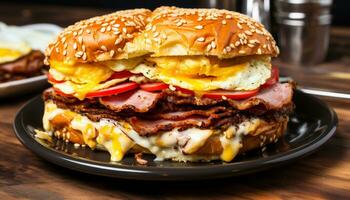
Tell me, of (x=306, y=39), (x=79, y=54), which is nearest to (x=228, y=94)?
(x=79, y=54)

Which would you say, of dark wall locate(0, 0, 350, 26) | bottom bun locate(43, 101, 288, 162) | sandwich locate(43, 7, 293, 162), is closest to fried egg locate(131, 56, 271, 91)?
sandwich locate(43, 7, 293, 162)

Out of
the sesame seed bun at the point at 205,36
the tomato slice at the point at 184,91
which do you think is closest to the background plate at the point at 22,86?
the sesame seed bun at the point at 205,36

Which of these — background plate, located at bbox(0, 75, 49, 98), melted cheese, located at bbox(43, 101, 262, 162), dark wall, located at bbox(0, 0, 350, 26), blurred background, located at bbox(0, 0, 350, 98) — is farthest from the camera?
dark wall, located at bbox(0, 0, 350, 26)

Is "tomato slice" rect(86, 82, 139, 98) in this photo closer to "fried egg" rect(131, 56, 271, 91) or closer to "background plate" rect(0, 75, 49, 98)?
"fried egg" rect(131, 56, 271, 91)

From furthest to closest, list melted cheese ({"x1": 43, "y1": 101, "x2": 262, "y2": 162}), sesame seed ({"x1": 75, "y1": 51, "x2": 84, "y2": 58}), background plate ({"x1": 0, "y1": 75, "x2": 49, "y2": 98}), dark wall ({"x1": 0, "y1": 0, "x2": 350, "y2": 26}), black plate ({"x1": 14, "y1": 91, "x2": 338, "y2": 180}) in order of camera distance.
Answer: dark wall ({"x1": 0, "y1": 0, "x2": 350, "y2": 26})
background plate ({"x1": 0, "y1": 75, "x2": 49, "y2": 98})
sesame seed ({"x1": 75, "y1": 51, "x2": 84, "y2": 58})
melted cheese ({"x1": 43, "y1": 101, "x2": 262, "y2": 162})
black plate ({"x1": 14, "y1": 91, "x2": 338, "y2": 180})

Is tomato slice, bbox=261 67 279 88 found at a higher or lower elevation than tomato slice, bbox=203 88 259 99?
lower

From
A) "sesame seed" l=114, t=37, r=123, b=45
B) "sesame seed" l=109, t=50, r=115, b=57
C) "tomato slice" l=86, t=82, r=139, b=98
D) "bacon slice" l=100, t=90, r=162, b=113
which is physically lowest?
"bacon slice" l=100, t=90, r=162, b=113

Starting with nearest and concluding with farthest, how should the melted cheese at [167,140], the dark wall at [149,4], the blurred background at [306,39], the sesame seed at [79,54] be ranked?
the melted cheese at [167,140]
the sesame seed at [79,54]
the blurred background at [306,39]
the dark wall at [149,4]

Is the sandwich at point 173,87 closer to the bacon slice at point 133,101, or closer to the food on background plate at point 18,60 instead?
the bacon slice at point 133,101
